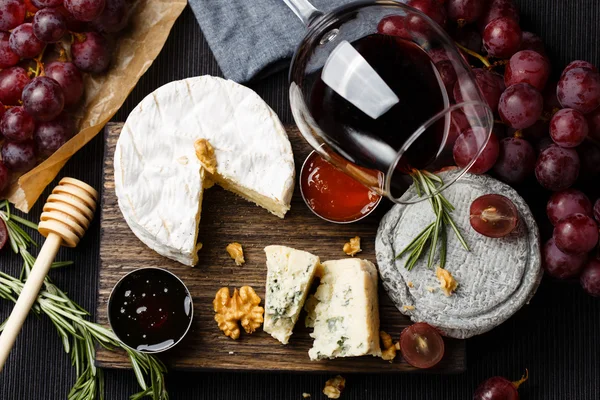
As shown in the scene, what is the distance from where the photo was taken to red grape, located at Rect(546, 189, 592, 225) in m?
1.51

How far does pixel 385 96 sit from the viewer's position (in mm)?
1163

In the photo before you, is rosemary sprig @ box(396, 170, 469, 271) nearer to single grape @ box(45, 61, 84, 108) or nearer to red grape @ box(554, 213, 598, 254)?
red grape @ box(554, 213, 598, 254)

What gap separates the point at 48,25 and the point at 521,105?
1.05 m

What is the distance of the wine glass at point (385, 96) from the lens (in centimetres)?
117

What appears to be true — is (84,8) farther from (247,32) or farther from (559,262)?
(559,262)

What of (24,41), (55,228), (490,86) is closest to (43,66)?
(24,41)

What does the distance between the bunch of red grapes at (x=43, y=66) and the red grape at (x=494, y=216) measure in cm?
94

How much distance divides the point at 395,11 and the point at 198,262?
72cm

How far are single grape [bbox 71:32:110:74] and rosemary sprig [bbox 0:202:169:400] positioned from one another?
38cm

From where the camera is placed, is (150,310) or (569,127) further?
(150,310)

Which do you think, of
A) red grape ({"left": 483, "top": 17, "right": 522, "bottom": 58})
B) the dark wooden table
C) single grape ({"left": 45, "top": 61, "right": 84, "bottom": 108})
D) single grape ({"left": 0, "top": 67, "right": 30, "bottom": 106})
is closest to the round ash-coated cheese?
the dark wooden table

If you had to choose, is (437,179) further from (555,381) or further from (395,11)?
(555,381)

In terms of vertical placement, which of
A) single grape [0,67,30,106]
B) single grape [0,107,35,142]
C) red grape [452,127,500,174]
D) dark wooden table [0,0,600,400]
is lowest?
dark wooden table [0,0,600,400]

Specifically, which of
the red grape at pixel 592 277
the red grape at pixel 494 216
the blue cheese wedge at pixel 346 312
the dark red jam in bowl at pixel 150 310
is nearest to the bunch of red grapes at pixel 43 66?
the dark red jam in bowl at pixel 150 310
